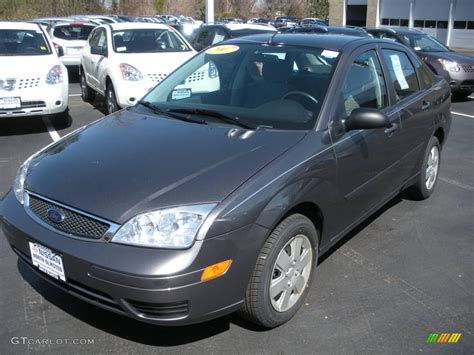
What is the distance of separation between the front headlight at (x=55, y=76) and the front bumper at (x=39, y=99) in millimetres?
62

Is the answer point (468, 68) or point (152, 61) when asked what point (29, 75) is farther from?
point (468, 68)

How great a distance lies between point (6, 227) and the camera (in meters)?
2.91

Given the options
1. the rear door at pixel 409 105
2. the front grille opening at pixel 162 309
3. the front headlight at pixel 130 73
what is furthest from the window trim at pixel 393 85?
the front headlight at pixel 130 73

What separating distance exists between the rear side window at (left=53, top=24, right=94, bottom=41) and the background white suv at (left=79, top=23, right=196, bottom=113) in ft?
14.5

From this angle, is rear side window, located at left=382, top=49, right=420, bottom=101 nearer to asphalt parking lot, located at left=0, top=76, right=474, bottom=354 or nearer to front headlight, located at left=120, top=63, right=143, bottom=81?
asphalt parking lot, located at left=0, top=76, right=474, bottom=354

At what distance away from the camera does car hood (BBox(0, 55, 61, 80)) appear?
7177 mm

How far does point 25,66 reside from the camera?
7.36 m

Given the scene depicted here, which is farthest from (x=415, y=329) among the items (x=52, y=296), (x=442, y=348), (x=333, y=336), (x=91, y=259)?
(x=52, y=296)

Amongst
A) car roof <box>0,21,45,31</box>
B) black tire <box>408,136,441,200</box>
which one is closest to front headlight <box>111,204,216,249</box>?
black tire <box>408,136,441,200</box>

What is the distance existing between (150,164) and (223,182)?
0.49 meters

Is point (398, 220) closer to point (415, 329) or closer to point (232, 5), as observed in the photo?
point (415, 329)

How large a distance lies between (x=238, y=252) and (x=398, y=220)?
2.49 metres

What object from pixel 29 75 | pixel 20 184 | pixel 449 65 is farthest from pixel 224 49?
pixel 449 65

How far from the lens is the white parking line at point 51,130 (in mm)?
7335
